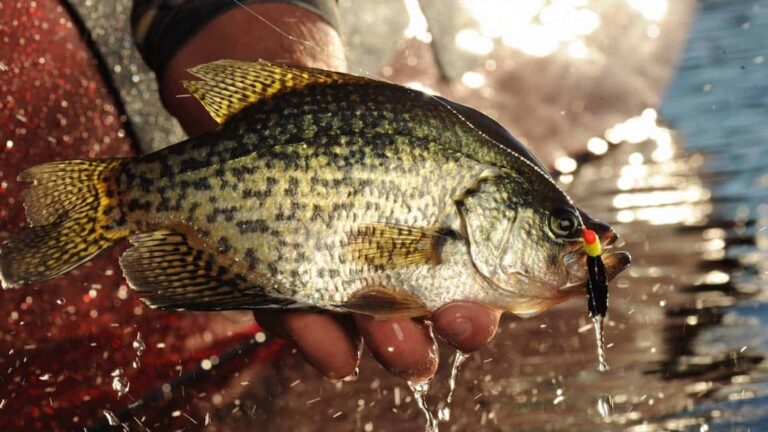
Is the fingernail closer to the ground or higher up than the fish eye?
closer to the ground

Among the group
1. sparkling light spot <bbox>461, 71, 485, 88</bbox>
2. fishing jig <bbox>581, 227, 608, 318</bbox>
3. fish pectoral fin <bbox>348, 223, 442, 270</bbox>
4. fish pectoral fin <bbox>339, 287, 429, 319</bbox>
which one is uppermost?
sparkling light spot <bbox>461, 71, 485, 88</bbox>

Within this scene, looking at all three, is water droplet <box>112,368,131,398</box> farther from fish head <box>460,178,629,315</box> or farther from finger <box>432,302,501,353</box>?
fish head <box>460,178,629,315</box>

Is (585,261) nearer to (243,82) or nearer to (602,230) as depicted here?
(602,230)

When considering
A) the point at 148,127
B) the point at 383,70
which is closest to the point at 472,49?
the point at 383,70

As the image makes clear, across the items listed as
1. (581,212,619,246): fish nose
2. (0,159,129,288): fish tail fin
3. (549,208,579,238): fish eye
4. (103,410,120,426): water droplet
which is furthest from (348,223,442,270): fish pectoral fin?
(103,410,120,426): water droplet

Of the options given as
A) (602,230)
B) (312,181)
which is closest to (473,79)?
(602,230)

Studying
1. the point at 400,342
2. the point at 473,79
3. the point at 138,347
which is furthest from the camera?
the point at 473,79
